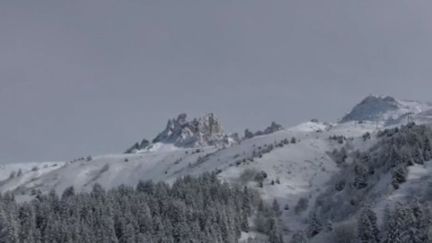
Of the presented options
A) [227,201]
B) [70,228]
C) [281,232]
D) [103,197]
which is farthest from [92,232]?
[281,232]

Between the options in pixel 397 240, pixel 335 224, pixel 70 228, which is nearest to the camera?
pixel 397 240

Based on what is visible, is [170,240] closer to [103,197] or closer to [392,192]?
[103,197]

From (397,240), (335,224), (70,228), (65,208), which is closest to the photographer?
(397,240)

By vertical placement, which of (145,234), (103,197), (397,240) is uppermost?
(103,197)

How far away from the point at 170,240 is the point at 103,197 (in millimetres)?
32837

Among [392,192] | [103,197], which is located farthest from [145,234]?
[392,192]

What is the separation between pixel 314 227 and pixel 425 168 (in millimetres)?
34779

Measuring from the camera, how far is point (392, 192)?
172750 millimetres

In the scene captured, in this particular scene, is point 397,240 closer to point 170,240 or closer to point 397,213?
point 397,213

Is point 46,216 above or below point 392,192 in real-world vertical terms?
above

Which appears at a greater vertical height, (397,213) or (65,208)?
(65,208)

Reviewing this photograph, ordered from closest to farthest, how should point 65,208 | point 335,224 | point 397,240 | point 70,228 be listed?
1. point 397,240
2. point 70,228
3. point 65,208
4. point 335,224

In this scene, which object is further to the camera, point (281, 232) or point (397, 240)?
point (281, 232)

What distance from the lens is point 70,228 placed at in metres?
156
